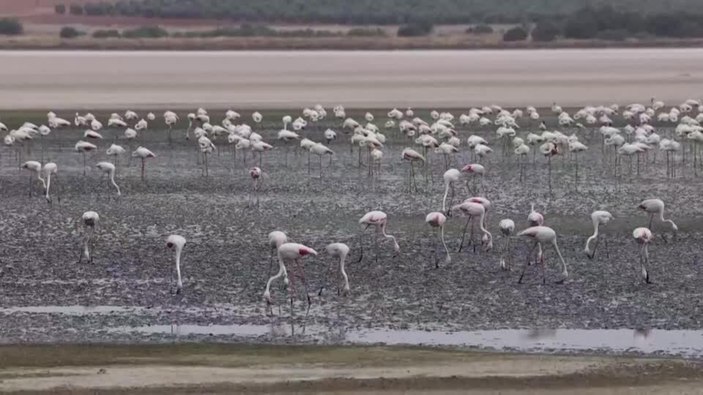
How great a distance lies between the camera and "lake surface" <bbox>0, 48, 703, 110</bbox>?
46.3 meters

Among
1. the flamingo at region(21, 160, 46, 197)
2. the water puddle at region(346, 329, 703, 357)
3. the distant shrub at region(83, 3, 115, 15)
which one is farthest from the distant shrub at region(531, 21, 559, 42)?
the water puddle at region(346, 329, 703, 357)

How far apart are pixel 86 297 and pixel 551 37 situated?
75.8 m

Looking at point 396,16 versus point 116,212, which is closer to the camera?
point 116,212

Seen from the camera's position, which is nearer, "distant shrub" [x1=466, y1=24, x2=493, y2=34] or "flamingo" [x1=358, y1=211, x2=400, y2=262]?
"flamingo" [x1=358, y1=211, x2=400, y2=262]

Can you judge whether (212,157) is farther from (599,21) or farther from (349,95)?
(599,21)

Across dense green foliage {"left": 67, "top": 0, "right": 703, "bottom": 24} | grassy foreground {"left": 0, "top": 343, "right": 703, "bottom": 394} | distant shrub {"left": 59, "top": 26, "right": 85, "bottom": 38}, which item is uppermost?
dense green foliage {"left": 67, "top": 0, "right": 703, "bottom": 24}

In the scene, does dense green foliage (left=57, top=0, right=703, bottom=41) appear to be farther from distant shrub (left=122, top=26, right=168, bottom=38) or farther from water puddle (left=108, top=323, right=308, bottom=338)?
water puddle (left=108, top=323, right=308, bottom=338)

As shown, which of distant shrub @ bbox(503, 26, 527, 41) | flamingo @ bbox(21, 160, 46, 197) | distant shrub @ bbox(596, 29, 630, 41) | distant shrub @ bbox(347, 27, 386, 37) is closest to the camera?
flamingo @ bbox(21, 160, 46, 197)

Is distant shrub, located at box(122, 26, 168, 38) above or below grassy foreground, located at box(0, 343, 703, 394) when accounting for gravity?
below

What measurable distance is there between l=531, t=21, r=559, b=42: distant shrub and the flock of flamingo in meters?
48.5

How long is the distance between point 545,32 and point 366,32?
12738mm

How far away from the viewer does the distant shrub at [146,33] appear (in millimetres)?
95375

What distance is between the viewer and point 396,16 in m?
105

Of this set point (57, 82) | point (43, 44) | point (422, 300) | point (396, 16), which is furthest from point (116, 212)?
point (396, 16)
